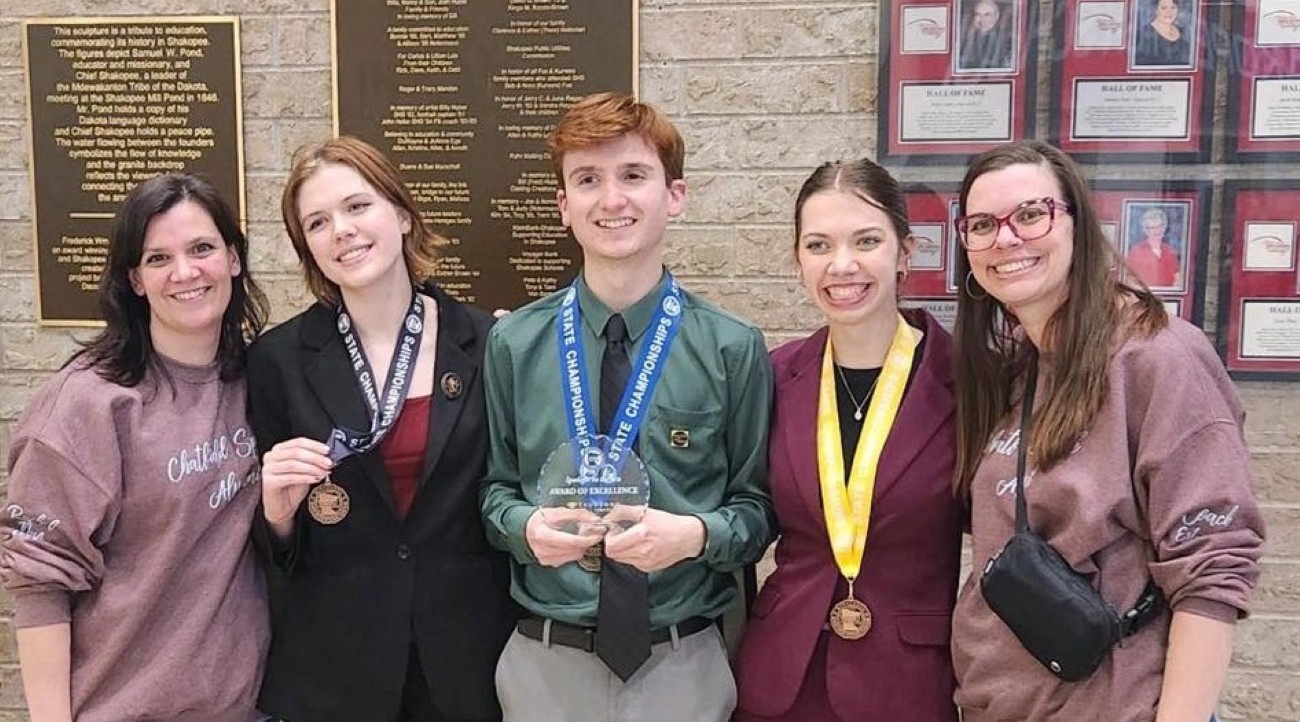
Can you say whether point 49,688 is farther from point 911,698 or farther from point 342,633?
point 911,698

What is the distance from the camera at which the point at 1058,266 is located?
196 centimetres

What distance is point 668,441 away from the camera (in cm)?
218

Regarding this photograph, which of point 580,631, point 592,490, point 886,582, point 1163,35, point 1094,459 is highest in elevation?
point 1163,35

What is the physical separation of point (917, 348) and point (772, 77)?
1.04 metres

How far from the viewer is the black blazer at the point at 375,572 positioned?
2.24 metres

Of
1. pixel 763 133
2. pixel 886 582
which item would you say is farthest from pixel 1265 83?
pixel 886 582

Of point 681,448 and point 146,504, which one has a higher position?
point 681,448

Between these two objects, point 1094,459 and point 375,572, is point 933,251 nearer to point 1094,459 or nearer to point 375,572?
point 1094,459

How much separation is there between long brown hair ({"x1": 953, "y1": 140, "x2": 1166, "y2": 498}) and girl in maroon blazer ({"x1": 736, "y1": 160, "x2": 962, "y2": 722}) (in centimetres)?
9

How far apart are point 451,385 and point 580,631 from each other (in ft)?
1.93

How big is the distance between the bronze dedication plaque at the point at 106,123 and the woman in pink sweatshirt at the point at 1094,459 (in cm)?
223

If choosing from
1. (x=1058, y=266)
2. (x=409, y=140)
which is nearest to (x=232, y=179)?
(x=409, y=140)

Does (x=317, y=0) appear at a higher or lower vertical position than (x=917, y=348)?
higher

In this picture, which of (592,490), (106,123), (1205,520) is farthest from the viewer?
(106,123)
